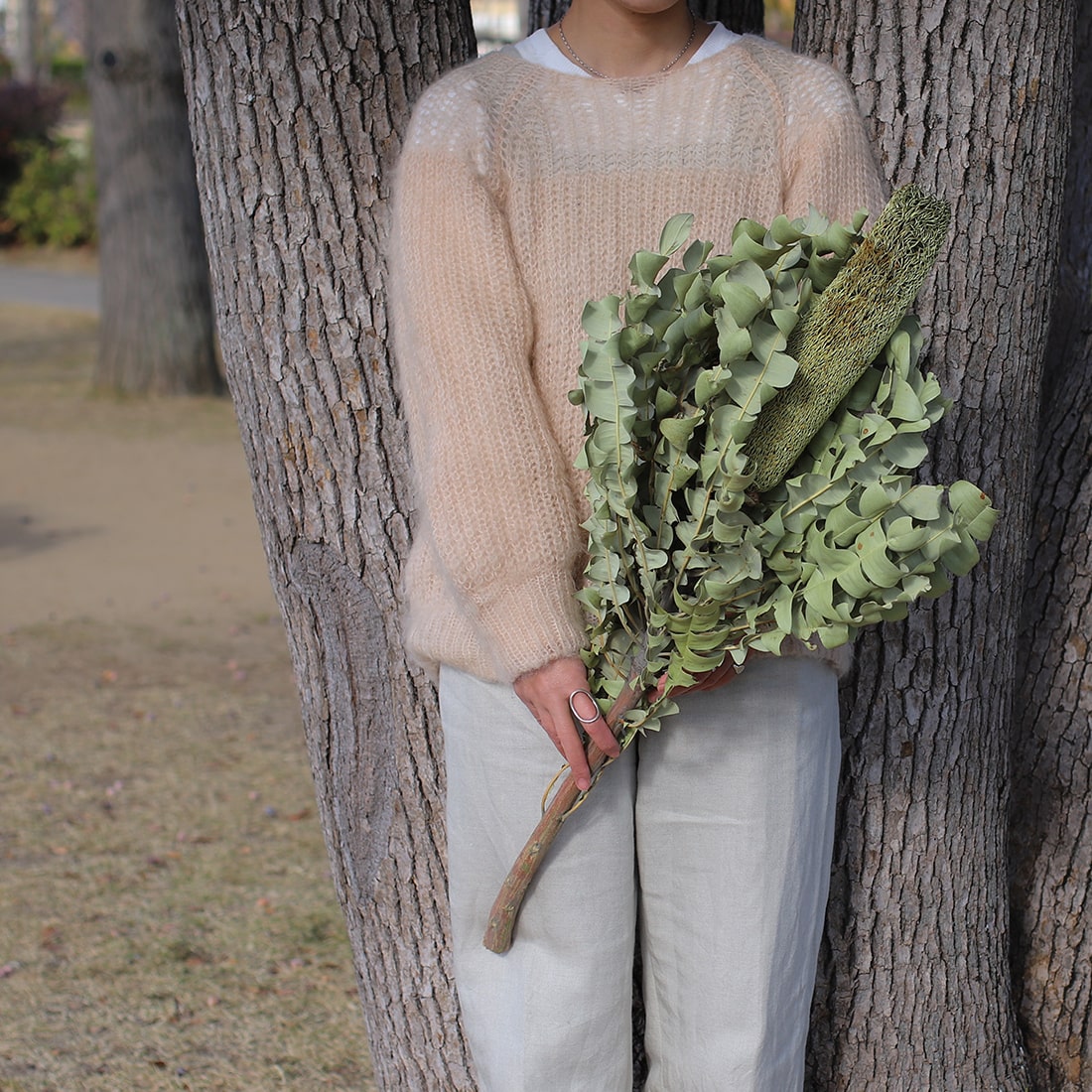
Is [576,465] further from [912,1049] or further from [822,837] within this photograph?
[912,1049]

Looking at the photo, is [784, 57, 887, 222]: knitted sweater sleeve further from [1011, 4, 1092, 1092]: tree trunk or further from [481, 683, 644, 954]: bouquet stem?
[1011, 4, 1092, 1092]: tree trunk

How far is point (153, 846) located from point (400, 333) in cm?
268

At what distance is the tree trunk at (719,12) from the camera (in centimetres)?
292

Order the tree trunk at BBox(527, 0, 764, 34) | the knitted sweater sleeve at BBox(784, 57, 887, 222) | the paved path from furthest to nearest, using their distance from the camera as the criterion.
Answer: the paved path → the tree trunk at BBox(527, 0, 764, 34) → the knitted sweater sleeve at BBox(784, 57, 887, 222)

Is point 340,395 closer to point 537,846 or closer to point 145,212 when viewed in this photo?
point 537,846

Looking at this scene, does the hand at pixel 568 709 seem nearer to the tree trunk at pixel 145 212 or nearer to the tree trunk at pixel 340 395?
the tree trunk at pixel 340 395

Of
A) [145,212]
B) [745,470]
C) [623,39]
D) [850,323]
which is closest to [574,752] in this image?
[745,470]

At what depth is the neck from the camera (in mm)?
2135

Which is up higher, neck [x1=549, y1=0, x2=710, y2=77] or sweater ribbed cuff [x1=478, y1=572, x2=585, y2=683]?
neck [x1=549, y1=0, x2=710, y2=77]

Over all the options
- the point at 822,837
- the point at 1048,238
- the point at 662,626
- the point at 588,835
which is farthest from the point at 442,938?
the point at 1048,238

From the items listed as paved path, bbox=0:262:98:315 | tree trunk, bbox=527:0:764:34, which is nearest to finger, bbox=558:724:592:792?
tree trunk, bbox=527:0:764:34

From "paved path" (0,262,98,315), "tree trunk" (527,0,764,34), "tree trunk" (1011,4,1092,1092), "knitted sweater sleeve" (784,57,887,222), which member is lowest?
"paved path" (0,262,98,315)

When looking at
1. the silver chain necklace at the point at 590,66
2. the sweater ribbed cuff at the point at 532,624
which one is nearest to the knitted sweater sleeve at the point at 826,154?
the silver chain necklace at the point at 590,66

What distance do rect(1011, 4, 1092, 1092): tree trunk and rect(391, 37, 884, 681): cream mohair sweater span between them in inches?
36.6
